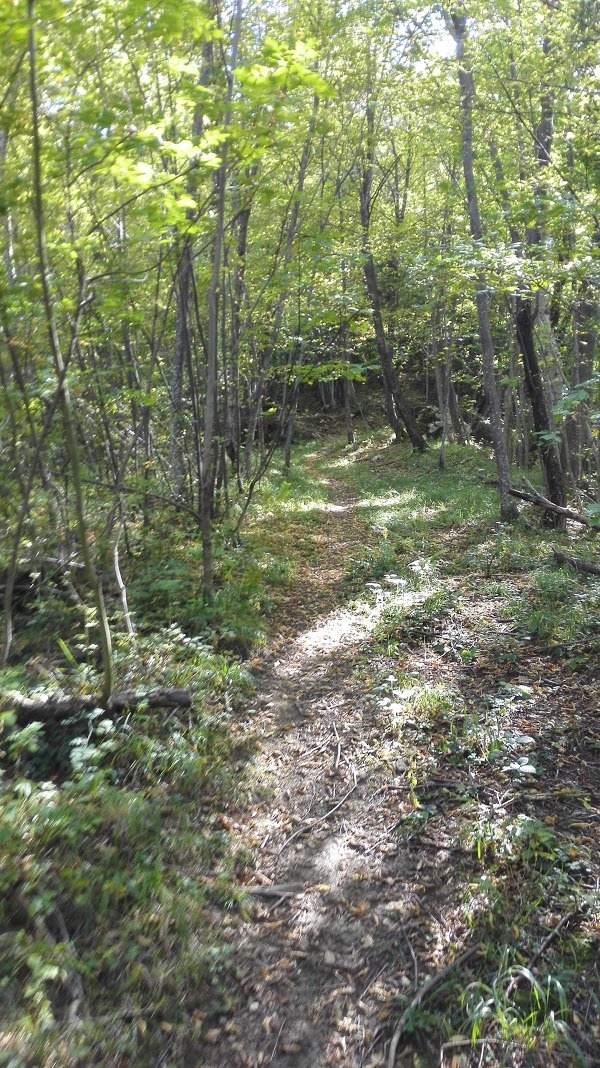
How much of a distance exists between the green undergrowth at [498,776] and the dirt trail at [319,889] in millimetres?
142

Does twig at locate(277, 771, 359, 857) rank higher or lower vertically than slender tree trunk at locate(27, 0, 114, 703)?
lower

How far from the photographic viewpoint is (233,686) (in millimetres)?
5602

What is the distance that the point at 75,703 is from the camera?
4.40 m

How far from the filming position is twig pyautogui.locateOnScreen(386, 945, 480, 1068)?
273 centimetres

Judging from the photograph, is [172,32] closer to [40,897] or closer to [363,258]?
[363,258]

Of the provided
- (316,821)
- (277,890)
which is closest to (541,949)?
(277,890)

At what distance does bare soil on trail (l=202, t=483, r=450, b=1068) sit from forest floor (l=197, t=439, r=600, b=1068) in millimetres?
10

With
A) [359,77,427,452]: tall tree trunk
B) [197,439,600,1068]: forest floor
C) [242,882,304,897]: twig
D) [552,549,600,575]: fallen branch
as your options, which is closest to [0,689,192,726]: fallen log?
[197,439,600,1068]: forest floor

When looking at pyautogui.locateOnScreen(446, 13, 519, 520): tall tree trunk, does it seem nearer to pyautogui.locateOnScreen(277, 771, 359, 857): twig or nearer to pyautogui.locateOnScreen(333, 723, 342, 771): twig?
pyautogui.locateOnScreen(333, 723, 342, 771): twig

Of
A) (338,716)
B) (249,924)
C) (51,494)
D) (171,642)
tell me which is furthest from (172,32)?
(249,924)

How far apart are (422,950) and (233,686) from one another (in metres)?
2.82

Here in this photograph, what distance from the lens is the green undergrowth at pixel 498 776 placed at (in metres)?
2.78

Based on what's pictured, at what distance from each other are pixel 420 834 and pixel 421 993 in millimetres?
1076

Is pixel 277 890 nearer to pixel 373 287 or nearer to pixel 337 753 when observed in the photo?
pixel 337 753
